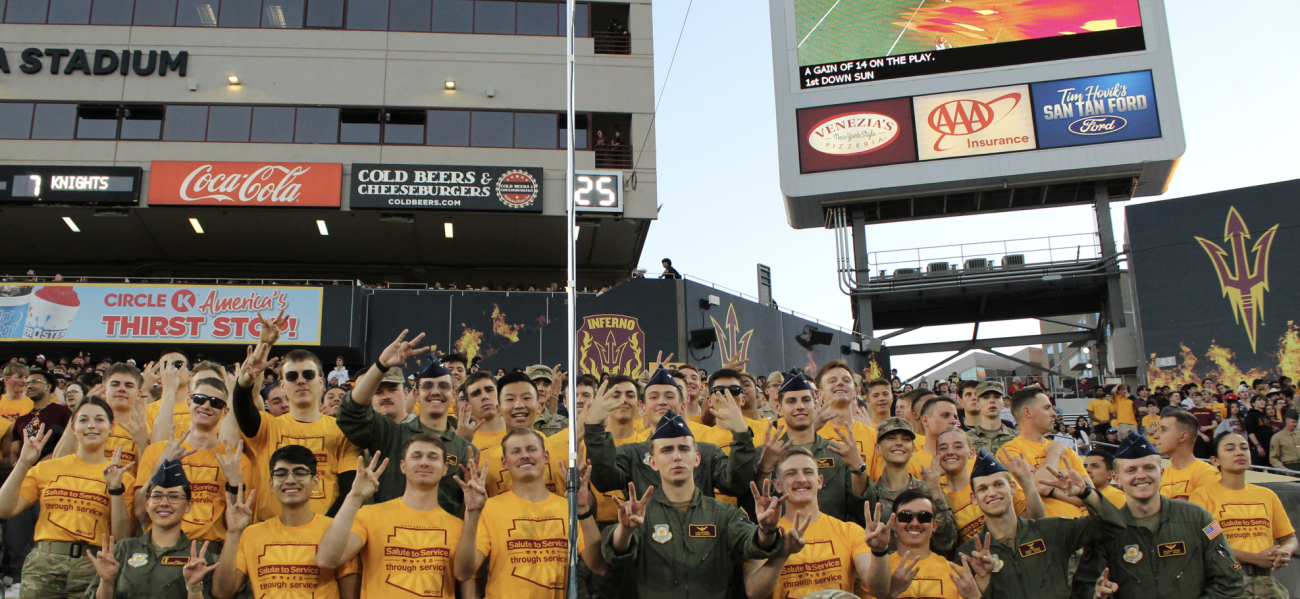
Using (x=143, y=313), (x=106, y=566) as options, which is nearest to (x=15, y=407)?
(x=106, y=566)

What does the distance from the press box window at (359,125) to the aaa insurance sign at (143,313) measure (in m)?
5.94

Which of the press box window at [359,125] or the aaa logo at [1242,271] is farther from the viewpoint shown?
the press box window at [359,125]

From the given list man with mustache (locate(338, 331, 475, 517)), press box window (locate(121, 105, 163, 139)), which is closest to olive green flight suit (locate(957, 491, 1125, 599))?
man with mustache (locate(338, 331, 475, 517))

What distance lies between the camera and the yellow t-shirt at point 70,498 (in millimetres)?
5336

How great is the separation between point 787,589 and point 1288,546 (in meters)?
3.74

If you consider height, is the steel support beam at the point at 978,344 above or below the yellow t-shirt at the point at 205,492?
above

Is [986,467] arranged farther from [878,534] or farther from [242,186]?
[242,186]

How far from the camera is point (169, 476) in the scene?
15.8 feet

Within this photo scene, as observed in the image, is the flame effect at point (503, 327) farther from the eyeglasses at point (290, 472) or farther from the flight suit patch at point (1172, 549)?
the flight suit patch at point (1172, 549)

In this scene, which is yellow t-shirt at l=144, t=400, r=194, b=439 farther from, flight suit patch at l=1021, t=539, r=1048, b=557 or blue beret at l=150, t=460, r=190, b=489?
flight suit patch at l=1021, t=539, r=1048, b=557

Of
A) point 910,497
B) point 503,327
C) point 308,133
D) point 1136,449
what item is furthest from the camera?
point 308,133

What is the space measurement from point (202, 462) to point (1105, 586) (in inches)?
224

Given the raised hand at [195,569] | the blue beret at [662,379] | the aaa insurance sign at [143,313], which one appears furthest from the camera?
the aaa insurance sign at [143,313]

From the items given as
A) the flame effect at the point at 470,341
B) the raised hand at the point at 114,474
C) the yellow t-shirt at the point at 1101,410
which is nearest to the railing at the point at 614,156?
the flame effect at the point at 470,341
